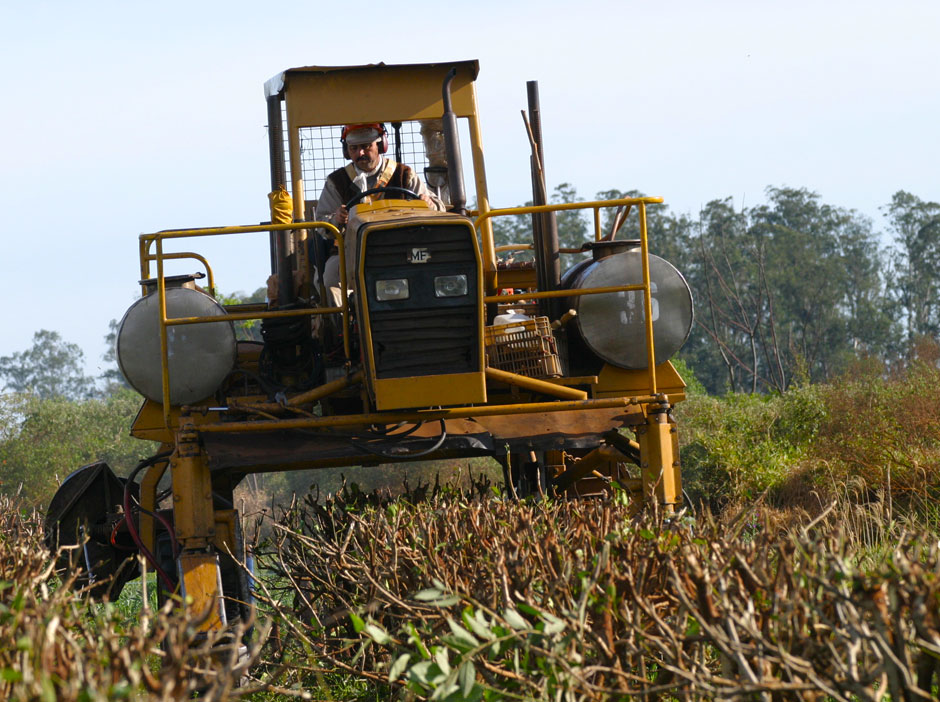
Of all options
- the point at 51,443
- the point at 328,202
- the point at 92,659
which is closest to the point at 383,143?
the point at 328,202

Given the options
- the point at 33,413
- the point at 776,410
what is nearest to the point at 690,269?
the point at 33,413

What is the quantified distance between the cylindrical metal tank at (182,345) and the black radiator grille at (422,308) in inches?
53.8

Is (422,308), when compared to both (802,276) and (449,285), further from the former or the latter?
(802,276)

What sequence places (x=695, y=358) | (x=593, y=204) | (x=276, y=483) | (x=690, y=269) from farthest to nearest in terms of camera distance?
(x=690, y=269) < (x=695, y=358) < (x=276, y=483) < (x=593, y=204)

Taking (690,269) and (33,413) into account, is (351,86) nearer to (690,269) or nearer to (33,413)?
(33,413)

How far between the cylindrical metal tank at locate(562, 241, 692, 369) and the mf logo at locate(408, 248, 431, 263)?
1387 mm

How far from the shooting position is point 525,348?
7.30 m

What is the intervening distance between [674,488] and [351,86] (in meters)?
3.52

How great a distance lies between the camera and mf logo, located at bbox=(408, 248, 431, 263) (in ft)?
21.0

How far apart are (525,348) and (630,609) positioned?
3.17 m

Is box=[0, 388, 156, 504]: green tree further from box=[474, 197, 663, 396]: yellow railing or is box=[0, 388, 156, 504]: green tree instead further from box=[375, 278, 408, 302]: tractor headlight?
box=[375, 278, 408, 302]: tractor headlight

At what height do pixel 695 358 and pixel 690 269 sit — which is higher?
pixel 690 269

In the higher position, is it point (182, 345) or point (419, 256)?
point (419, 256)

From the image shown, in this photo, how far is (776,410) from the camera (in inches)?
933
